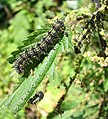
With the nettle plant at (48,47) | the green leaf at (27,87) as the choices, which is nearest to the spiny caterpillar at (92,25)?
the nettle plant at (48,47)

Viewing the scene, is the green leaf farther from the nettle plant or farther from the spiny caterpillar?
the spiny caterpillar

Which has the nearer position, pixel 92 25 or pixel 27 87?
pixel 27 87

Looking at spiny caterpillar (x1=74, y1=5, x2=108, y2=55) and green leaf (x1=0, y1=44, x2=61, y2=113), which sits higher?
spiny caterpillar (x1=74, y1=5, x2=108, y2=55)

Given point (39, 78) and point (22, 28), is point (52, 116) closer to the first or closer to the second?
point (39, 78)

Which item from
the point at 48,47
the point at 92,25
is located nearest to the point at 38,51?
the point at 48,47

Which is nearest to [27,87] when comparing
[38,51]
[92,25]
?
[38,51]

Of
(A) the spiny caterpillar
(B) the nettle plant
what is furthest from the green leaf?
(A) the spiny caterpillar

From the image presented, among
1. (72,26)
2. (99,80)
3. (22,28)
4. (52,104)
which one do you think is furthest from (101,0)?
(22,28)

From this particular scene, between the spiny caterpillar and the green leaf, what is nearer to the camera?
the green leaf

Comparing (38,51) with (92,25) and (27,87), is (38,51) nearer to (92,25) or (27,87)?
(27,87)
